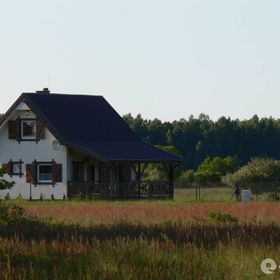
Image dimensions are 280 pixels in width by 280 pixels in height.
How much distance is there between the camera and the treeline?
A: 392ft

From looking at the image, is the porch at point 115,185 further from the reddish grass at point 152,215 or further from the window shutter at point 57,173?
the reddish grass at point 152,215

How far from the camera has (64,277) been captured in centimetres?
1171

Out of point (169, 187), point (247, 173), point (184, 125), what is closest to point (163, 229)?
point (169, 187)

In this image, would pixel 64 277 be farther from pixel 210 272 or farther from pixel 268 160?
pixel 268 160

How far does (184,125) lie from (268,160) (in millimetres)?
64681

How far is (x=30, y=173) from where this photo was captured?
1932 inches

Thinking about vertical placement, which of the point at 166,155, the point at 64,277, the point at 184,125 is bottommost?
the point at 64,277

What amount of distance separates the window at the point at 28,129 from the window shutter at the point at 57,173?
2.18 m

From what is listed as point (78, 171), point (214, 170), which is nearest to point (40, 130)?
point (78, 171)

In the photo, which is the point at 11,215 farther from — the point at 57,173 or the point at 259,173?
the point at 259,173

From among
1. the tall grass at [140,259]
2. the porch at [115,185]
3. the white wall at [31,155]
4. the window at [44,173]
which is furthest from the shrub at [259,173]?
the tall grass at [140,259]

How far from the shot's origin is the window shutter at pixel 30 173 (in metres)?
49.0

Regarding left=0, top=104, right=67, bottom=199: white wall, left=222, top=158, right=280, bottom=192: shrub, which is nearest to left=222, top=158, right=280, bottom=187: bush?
left=222, top=158, right=280, bottom=192: shrub

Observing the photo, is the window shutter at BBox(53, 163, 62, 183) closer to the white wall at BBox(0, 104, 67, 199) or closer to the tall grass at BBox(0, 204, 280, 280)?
the white wall at BBox(0, 104, 67, 199)
